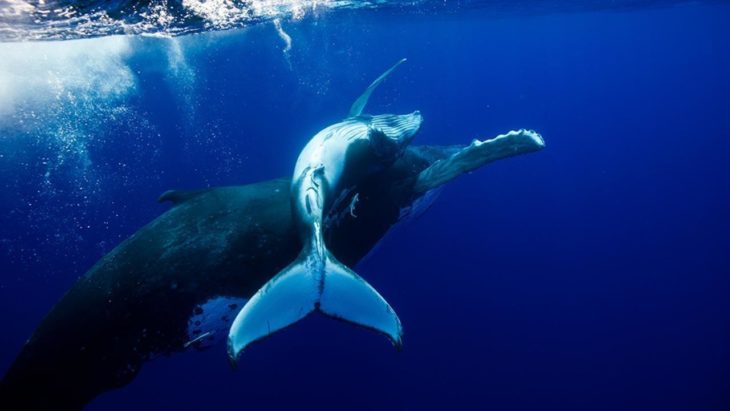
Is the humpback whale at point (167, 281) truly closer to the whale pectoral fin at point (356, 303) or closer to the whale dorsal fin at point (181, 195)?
the whale dorsal fin at point (181, 195)

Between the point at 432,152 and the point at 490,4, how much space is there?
2291 cm

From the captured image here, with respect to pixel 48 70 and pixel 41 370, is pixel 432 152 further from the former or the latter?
pixel 48 70

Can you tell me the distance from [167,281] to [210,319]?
714mm

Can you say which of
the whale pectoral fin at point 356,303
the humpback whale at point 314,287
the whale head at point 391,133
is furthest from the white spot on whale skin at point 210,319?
the whale head at point 391,133

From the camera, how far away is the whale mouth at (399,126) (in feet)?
20.4

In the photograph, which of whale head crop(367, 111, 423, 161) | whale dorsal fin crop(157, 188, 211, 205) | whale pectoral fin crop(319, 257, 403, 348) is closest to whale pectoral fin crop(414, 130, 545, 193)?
whale head crop(367, 111, 423, 161)

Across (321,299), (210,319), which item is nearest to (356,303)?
(321,299)

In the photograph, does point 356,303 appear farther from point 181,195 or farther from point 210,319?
point 181,195

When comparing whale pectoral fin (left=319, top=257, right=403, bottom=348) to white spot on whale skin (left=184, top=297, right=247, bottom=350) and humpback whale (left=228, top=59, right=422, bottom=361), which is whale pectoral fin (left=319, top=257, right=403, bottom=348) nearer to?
humpback whale (left=228, top=59, right=422, bottom=361)

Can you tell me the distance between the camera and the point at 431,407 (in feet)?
50.5

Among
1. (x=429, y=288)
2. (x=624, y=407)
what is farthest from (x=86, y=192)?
(x=624, y=407)

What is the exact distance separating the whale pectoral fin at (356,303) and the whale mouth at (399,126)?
2877mm

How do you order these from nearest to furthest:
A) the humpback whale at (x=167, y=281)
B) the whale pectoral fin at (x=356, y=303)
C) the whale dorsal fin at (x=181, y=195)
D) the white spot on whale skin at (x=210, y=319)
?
the whale pectoral fin at (x=356, y=303) < the humpback whale at (x=167, y=281) < the white spot on whale skin at (x=210, y=319) < the whale dorsal fin at (x=181, y=195)

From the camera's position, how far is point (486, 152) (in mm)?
5047
